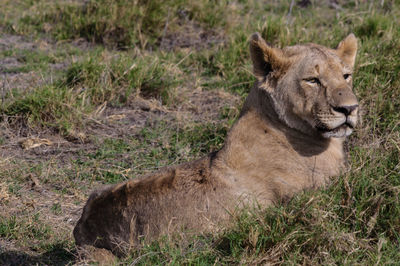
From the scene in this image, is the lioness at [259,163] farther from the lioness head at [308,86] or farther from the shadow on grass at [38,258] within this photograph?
the shadow on grass at [38,258]

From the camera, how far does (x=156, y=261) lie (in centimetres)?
359

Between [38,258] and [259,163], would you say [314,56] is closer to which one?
[259,163]

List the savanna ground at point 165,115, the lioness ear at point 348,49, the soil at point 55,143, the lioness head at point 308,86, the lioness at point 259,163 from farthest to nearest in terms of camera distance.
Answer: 1. the soil at point 55,143
2. the lioness ear at point 348,49
3. the lioness head at point 308,86
4. the lioness at point 259,163
5. the savanna ground at point 165,115

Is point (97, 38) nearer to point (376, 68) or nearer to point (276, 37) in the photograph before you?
point (276, 37)

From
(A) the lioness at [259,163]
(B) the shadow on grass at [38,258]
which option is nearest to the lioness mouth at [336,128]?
(A) the lioness at [259,163]

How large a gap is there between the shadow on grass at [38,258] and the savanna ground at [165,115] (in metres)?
0.01

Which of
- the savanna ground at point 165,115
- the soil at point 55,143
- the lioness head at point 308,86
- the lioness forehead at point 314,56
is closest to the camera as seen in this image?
the savanna ground at point 165,115

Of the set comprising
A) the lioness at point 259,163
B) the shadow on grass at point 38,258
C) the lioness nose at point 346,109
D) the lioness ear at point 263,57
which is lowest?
the shadow on grass at point 38,258

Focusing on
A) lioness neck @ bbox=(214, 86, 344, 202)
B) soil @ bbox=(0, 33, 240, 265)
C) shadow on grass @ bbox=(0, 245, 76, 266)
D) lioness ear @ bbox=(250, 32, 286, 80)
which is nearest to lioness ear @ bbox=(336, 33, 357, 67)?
lioness ear @ bbox=(250, 32, 286, 80)

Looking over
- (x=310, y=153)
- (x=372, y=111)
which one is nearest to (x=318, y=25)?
(x=372, y=111)

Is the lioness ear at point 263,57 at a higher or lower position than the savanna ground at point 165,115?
higher

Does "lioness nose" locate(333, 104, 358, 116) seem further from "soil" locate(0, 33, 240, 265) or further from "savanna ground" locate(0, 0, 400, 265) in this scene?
"soil" locate(0, 33, 240, 265)

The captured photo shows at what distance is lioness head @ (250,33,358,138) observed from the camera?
3939 millimetres

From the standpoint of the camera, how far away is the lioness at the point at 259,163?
12.6 feet
